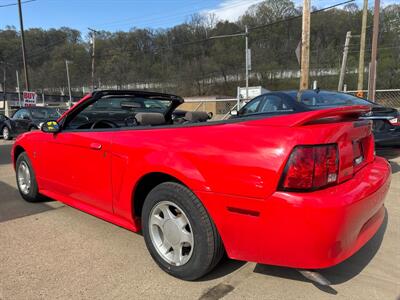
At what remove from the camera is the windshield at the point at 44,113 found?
13.8 m

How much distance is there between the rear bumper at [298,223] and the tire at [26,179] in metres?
2.92

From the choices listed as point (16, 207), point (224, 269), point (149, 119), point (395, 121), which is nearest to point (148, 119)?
point (149, 119)

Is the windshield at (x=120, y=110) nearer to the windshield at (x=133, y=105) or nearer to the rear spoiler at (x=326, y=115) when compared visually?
the windshield at (x=133, y=105)

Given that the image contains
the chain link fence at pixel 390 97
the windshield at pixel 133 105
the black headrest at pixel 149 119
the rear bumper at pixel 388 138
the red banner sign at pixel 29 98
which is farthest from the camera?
the red banner sign at pixel 29 98

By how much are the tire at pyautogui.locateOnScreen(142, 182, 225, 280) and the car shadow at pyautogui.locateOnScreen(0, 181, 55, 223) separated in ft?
7.02

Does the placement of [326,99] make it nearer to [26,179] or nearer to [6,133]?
[26,179]

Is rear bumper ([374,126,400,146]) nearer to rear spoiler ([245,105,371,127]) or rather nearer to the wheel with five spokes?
rear spoiler ([245,105,371,127])

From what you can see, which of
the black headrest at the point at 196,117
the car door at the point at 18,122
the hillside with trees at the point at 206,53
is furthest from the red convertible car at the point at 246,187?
the hillside with trees at the point at 206,53

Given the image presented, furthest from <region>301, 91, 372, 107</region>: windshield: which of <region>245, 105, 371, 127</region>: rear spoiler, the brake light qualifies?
<region>245, 105, 371, 127</region>: rear spoiler

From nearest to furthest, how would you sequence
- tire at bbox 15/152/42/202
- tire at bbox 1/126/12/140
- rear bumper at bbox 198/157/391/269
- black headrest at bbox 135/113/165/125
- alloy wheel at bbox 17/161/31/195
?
rear bumper at bbox 198/157/391/269 < black headrest at bbox 135/113/165/125 < tire at bbox 15/152/42/202 < alloy wheel at bbox 17/161/31/195 < tire at bbox 1/126/12/140

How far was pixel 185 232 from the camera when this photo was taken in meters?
2.58

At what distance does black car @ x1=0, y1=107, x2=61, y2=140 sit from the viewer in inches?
530

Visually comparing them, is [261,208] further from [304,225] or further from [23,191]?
[23,191]

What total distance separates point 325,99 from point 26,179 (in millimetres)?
4994
